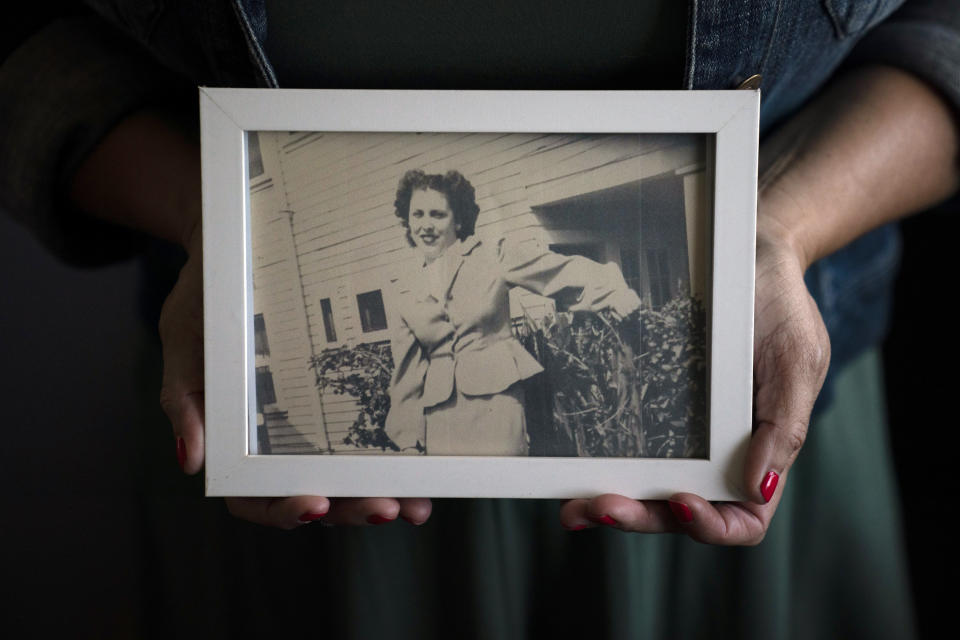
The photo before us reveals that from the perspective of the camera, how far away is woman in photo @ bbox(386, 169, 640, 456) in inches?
20.2

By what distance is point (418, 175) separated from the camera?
0.51 metres

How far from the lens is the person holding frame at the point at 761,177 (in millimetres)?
525

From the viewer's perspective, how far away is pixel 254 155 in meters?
0.51

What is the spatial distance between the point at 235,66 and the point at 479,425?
32 centimetres

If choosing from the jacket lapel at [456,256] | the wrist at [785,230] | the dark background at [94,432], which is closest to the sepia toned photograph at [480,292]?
the jacket lapel at [456,256]

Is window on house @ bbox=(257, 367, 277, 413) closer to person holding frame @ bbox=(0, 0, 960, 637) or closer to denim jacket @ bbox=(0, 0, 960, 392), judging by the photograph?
person holding frame @ bbox=(0, 0, 960, 637)

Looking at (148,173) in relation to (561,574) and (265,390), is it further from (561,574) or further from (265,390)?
(561,574)

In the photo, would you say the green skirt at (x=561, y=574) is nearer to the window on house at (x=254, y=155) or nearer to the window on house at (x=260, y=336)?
the window on house at (x=260, y=336)

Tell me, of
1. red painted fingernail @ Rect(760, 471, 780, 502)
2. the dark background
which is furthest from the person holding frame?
the dark background

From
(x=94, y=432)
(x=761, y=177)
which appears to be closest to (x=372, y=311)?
(x=761, y=177)

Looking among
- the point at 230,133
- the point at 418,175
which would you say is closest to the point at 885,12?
the point at 418,175

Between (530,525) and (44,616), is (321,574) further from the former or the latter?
(44,616)

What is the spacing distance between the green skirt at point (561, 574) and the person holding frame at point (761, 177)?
0.01 m

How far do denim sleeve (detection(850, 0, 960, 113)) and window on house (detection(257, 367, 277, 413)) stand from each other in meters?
0.66
